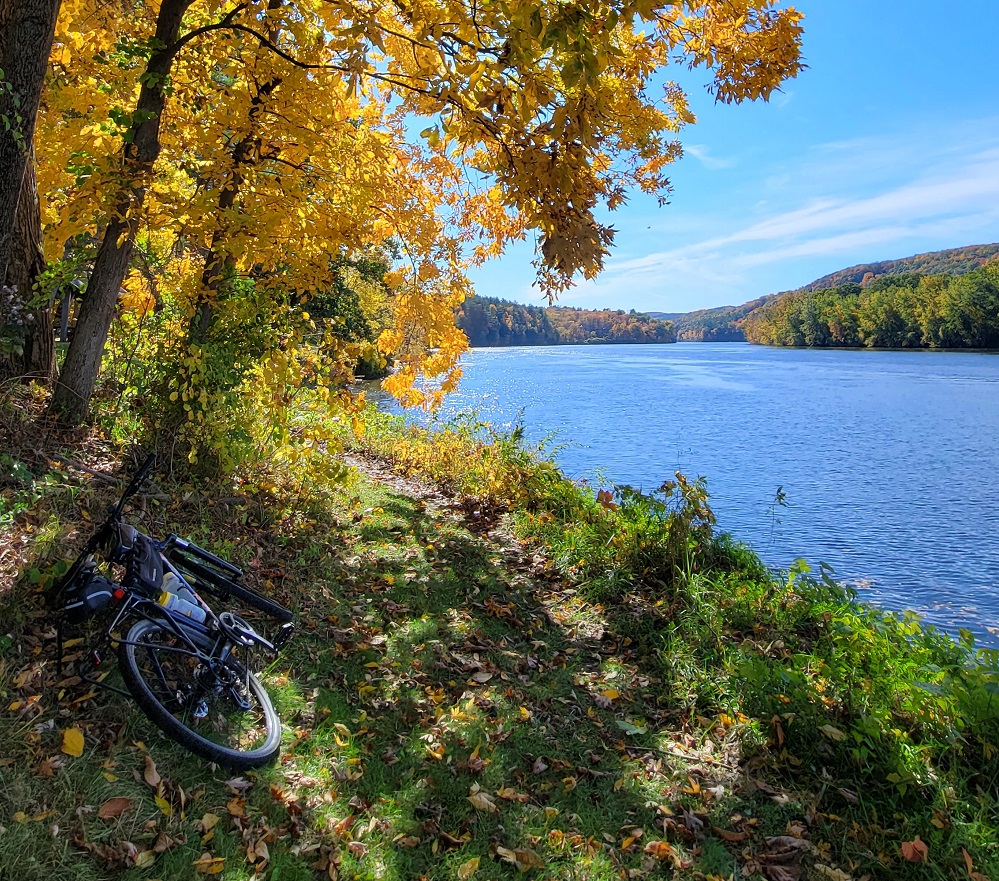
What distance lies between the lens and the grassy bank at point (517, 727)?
2941 millimetres

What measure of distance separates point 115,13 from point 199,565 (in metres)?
6.81

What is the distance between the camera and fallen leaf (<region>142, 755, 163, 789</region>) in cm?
297

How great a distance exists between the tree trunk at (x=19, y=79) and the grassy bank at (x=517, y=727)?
1896 mm

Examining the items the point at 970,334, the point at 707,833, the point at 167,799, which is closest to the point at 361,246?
the point at 167,799

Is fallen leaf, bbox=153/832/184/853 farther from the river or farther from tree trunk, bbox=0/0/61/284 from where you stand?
the river

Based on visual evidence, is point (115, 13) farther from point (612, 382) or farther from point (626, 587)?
point (612, 382)

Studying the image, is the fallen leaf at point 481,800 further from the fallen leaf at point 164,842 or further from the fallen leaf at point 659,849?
the fallen leaf at point 164,842

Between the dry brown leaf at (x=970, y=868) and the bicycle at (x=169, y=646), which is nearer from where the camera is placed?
the dry brown leaf at (x=970, y=868)

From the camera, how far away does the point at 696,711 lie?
441 centimetres

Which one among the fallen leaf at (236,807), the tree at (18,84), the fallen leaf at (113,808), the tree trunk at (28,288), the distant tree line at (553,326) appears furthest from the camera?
the distant tree line at (553,326)

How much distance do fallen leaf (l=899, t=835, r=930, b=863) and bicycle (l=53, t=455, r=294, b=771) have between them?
3222 millimetres

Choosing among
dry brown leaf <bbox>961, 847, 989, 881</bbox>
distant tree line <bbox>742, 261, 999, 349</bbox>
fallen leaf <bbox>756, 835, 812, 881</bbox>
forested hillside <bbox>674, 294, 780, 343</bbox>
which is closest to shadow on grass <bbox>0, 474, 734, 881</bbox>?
fallen leaf <bbox>756, 835, 812, 881</bbox>

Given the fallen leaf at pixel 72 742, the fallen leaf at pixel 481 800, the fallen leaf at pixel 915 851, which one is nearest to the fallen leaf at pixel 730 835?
the fallen leaf at pixel 915 851

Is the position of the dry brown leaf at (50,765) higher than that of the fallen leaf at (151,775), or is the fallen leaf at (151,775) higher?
the dry brown leaf at (50,765)
